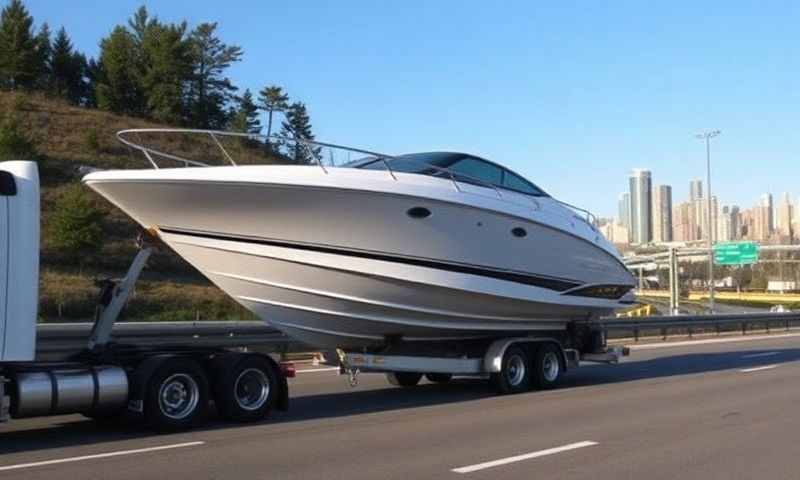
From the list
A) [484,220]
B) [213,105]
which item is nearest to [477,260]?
[484,220]

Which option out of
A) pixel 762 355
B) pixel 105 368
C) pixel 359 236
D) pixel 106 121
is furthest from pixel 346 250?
pixel 106 121

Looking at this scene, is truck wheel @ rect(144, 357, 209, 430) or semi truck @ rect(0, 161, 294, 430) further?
truck wheel @ rect(144, 357, 209, 430)

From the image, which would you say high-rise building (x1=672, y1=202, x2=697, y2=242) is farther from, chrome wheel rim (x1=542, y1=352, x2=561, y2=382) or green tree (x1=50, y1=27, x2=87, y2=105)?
chrome wheel rim (x1=542, y1=352, x2=561, y2=382)

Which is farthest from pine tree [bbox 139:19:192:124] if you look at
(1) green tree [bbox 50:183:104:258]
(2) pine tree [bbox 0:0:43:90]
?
(1) green tree [bbox 50:183:104:258]

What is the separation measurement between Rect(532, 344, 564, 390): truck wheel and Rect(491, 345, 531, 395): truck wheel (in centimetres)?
15

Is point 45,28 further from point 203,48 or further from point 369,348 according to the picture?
point 369,348

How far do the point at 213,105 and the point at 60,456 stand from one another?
74161 mm

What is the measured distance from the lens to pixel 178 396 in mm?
9828

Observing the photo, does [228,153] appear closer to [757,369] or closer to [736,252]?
[757,369]

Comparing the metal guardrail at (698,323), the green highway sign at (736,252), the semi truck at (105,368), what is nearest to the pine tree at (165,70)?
the green highway sign at (736,252)

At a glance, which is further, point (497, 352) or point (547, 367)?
point (547, 367)

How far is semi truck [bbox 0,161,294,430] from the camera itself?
8.52 meters

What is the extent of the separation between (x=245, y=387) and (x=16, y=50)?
66730mm

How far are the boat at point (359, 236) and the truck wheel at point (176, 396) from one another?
72.1 inches
